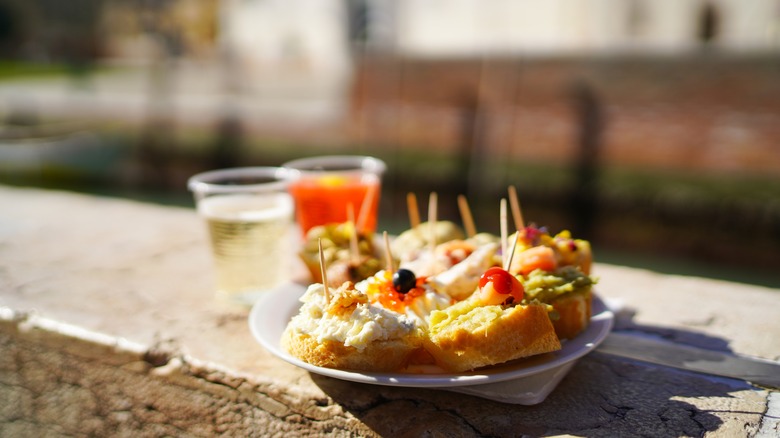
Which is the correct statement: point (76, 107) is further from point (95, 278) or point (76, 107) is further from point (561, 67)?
point (95, 278)

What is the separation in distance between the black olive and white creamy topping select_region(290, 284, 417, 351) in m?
0.13

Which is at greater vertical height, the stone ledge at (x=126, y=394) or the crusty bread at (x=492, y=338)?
the crusty bread at (x=492, y=338)

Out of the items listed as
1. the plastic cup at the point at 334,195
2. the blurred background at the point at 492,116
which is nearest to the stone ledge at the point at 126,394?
the plastic cup at the point at 334,195

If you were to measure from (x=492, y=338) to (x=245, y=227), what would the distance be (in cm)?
107

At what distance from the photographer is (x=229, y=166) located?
16547 millimetres

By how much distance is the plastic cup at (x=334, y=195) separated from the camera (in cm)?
263

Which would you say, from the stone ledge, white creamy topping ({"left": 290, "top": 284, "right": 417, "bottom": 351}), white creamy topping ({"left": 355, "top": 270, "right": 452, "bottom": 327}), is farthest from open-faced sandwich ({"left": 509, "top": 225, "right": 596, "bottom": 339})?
the stone ledge

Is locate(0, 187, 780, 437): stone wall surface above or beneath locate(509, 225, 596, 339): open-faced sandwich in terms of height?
beneath

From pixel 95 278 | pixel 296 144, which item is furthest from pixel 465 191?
pixel 95 278

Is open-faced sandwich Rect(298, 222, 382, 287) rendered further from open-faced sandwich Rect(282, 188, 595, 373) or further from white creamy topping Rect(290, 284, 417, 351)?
white creamy topping Rect(290, 284, 417, 351)

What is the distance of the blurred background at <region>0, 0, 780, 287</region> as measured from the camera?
11180 millimetres

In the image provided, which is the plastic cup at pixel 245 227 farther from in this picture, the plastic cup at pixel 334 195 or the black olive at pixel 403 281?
the black olive at pixel 403 281

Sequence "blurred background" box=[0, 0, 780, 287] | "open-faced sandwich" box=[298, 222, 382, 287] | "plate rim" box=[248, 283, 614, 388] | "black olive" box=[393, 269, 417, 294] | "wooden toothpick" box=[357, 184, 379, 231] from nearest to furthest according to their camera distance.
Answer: "plate rim" box=[248, 283, 614, 388] → "black olive" box=[393, 269, 417, 294] → "open-faced sandwich" box=[298, 222, 382, 287] → "wooden toothpick" box=[357, 184, 379, 231] → "blurred background" box=[0, 0, 780, 287]

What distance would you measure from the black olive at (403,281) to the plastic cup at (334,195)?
0.74 metres
